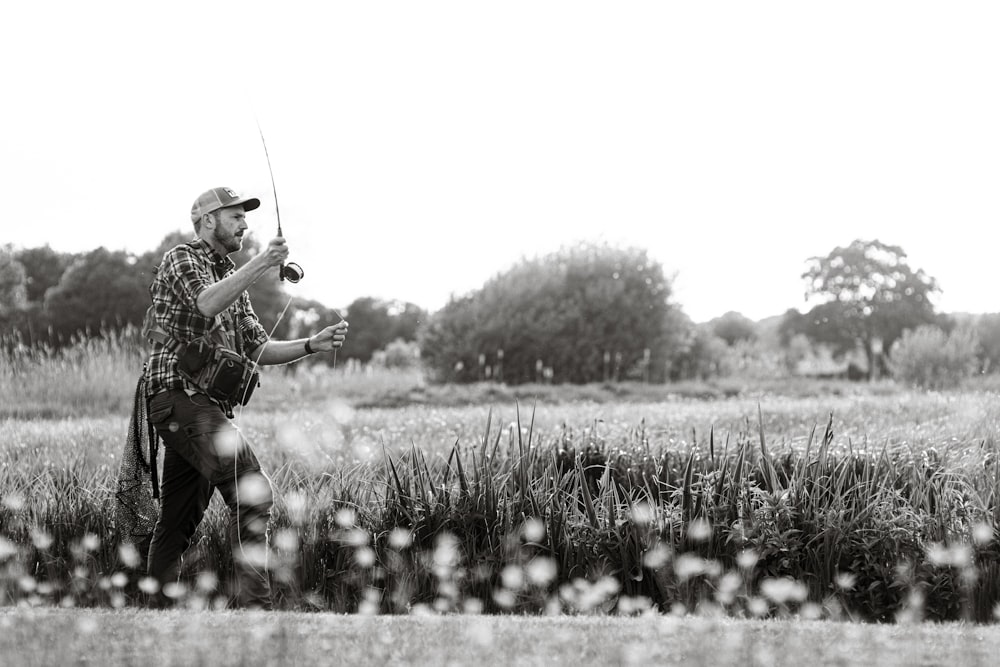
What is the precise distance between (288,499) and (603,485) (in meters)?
1.75

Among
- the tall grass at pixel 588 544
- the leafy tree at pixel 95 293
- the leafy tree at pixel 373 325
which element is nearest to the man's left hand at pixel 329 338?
the tall grass at pixel 588 544

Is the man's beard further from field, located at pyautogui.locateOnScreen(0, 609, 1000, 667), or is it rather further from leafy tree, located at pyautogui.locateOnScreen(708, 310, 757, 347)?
leafy tree, located at pyautogui.locateOnScreen(708, 310, 757, 347)

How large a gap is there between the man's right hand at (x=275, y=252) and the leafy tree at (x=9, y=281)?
13.7 meters

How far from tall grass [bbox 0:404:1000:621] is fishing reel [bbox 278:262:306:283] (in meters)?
1.32

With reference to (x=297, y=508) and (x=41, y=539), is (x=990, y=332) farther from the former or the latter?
(x=41, y=539)

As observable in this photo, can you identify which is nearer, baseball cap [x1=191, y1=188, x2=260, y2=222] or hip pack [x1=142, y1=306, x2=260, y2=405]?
hip pack [x1=142, y1=306, x2=260, y2=405]

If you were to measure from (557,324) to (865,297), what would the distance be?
3534cm

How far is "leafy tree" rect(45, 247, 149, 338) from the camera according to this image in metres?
27.5

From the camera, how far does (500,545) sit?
197 inches

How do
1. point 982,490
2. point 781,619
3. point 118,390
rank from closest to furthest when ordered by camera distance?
point 781,619 → point 982,490 → point 118,390

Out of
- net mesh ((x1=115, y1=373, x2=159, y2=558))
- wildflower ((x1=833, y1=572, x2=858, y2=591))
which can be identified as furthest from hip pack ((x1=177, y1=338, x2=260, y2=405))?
wildflower ((x1=833, y1=572, x2=858, y2=591))

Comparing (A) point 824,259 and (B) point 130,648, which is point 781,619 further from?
(A) point 824,259

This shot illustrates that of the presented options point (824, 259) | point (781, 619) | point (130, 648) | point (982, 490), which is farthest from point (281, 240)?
point (824, 259)

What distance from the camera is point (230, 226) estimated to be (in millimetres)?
4500
